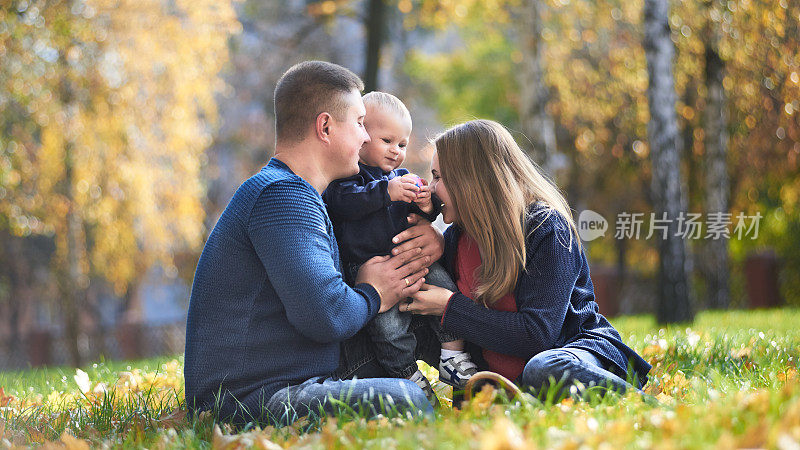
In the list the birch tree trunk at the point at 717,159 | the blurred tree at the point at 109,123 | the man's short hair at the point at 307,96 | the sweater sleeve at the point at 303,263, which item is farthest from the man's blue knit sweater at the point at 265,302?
the birch tree trunk at the point at 717,159

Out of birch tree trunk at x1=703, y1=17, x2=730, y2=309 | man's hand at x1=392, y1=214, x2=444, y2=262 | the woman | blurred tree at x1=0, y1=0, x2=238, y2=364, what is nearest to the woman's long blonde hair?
the woman

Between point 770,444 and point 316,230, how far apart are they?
68.0 inches

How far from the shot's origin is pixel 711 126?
433 inches

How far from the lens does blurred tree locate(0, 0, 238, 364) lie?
974 centimetres

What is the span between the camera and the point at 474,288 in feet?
10.6

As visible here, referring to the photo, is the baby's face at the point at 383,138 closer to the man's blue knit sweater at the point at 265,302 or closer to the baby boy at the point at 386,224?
the baby boy at the point at 386,224

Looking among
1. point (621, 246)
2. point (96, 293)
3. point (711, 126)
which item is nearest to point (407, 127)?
point (711, 126)

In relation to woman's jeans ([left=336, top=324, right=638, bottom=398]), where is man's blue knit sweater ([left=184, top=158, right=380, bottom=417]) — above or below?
above

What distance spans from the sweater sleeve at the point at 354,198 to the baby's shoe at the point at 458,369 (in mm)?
750

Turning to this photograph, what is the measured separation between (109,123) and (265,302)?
27.4 ft

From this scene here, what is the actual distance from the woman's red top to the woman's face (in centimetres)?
15

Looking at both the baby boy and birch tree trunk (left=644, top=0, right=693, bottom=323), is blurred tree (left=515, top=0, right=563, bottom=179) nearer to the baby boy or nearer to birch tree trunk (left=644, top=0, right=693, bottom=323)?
birch tree trunk (left=644, top=0, right=693, bottom=323)

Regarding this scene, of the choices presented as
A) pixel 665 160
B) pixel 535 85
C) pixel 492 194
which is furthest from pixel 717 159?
pixel 492 194

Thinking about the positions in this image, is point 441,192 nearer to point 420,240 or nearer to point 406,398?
point 420,240
